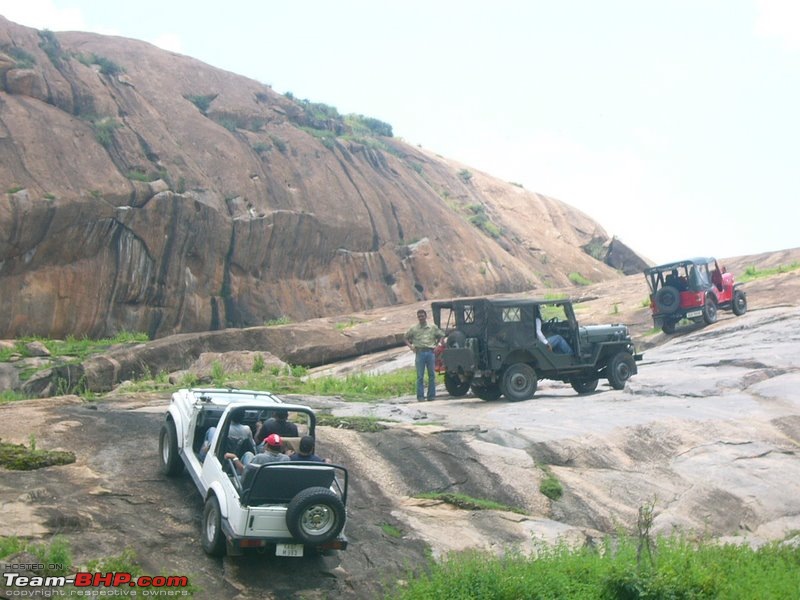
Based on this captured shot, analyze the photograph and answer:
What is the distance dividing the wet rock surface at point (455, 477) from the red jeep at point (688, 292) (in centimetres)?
712

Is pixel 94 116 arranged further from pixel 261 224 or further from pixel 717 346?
pixel 717 346

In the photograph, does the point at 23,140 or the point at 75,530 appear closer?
the point at 75,530

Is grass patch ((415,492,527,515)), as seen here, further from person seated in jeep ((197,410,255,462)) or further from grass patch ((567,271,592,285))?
grass patch ((567,271,592,285))

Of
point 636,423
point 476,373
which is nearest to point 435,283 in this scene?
point 476,373

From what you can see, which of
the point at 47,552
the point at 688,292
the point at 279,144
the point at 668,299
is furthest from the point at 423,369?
the point at 279,144

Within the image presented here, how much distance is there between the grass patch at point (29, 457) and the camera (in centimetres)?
1048

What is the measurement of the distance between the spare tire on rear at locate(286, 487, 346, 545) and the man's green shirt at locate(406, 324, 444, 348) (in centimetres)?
878

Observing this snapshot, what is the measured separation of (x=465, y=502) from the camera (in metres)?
11.4

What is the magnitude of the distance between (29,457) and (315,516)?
4063mm

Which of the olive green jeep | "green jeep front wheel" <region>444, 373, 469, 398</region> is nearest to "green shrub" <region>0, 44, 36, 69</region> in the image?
the olive green jeep

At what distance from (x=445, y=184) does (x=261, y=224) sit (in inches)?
775

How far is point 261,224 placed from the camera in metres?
34.4

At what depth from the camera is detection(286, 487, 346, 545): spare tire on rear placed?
8516mm

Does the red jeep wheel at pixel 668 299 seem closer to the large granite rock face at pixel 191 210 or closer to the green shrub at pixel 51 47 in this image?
the large granite rock face at pixel 191 210
